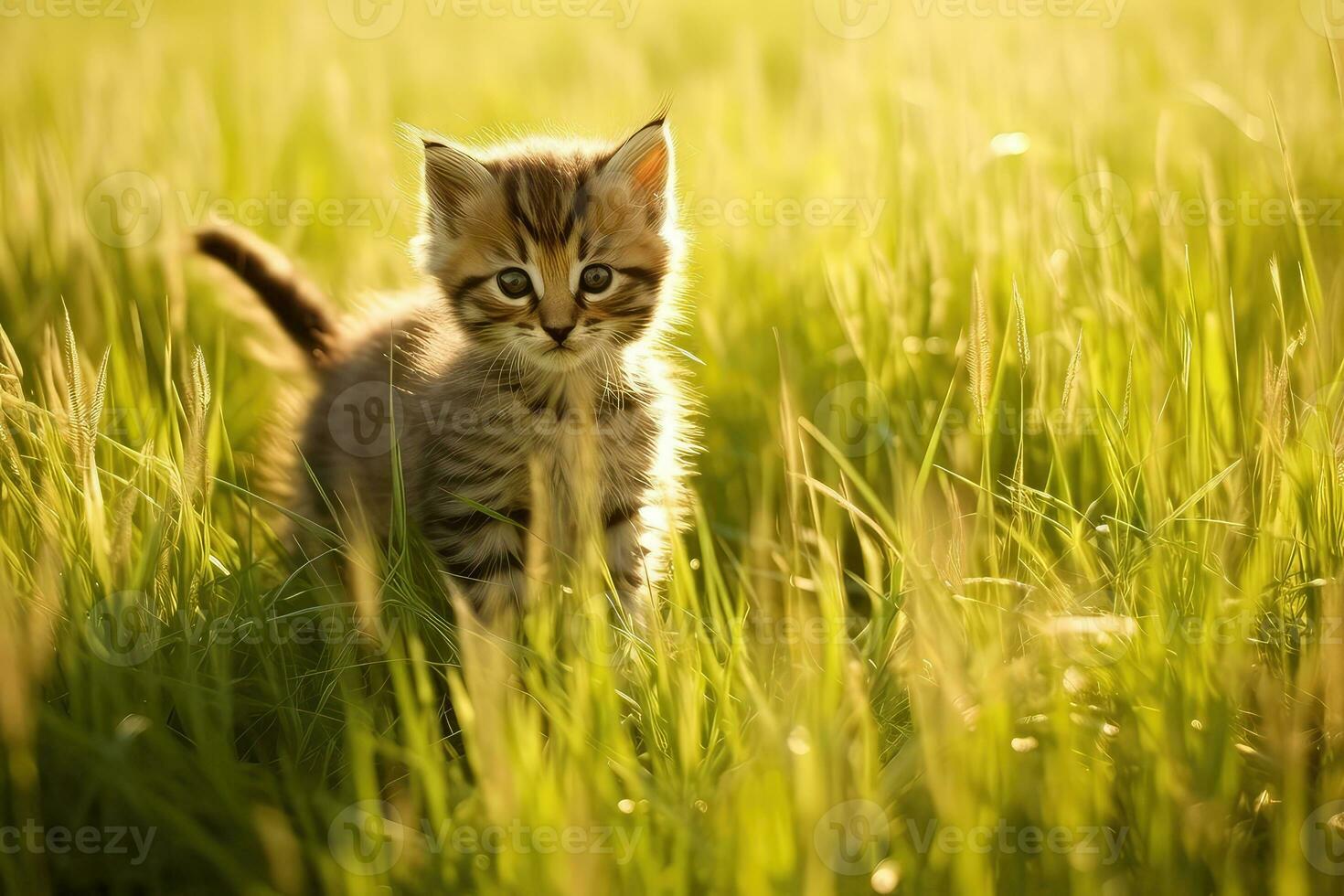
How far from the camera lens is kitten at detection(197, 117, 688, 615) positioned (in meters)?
2.38

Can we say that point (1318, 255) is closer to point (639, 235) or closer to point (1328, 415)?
point (1328, 415)

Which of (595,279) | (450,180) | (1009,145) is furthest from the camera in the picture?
(1009,145)

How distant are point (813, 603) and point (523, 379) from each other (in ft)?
2.92

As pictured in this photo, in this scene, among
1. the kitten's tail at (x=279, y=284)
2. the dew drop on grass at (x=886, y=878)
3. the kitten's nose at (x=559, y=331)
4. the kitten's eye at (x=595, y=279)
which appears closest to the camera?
the dew drop on grass at (x=886, y=878)

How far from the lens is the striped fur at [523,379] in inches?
93.9

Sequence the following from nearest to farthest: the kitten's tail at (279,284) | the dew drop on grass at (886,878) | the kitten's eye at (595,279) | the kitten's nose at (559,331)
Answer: the dew drop on grass at (886,878) < the kitten's nose at (559,331) < the kitten's eye at (595,279) < the kitten's tail at (279,284)

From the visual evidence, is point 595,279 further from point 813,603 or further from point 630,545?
point 813,603

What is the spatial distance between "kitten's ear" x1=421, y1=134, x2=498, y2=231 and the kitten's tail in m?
0.56

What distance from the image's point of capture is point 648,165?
265cm

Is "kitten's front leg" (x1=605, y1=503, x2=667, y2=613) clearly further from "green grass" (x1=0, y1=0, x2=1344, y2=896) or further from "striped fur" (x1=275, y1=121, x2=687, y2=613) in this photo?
"green grass" (x1=0, y1=0, x2=1344, y2=896)

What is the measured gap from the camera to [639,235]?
2.61 metres

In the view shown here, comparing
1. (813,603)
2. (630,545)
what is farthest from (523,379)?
(813,603)

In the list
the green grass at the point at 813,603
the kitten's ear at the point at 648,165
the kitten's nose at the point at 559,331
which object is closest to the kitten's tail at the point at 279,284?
the green grass at the point at 813,603

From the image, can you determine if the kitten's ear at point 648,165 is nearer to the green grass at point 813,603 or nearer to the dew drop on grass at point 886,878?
the green grass at point 813,603
